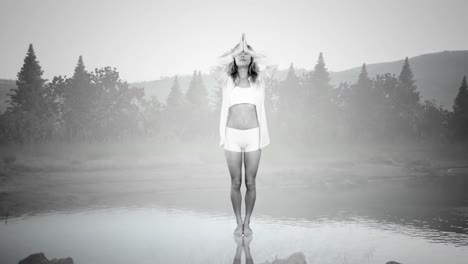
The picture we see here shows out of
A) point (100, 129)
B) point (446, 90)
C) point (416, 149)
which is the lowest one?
point (416, 149)

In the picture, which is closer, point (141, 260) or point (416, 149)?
point (141, 260)

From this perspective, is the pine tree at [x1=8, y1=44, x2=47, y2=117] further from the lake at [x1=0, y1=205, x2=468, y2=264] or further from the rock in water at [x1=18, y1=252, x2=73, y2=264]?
the rock in water at [x1=18, y1=252, x2=73, y2=264]

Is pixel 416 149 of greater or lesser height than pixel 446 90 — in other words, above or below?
below

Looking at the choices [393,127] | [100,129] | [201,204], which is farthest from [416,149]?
[201,204]

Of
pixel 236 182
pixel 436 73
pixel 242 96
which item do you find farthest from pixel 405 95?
pixel 436 73

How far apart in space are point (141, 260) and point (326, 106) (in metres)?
42.1

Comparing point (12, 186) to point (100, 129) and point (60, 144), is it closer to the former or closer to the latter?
point (60, 144)

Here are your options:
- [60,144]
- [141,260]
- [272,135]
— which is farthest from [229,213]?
[272,135]

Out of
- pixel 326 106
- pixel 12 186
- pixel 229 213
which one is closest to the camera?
pixel 229 213

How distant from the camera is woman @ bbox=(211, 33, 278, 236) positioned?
5.84 metres

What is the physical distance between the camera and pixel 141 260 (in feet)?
16.4

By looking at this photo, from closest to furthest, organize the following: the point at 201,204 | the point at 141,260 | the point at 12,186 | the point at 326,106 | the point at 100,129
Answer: the point at 141,260 → the point at 201,204 → the point at 12,186 → the point at 100,129 → the point at 326,106

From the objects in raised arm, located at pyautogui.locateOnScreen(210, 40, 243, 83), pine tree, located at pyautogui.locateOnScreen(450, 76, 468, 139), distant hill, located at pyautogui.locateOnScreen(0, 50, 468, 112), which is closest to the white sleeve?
raised arm, located at pyautogui.locateOnScreen(210, 40, 243, 83)

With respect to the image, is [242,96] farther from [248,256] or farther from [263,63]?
[248,256]
